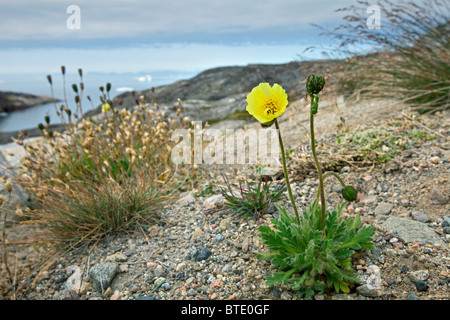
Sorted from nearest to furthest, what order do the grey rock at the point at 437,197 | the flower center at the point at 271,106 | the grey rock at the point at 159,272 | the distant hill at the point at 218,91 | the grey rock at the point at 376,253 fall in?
the flower center at the point at 271,106
the grey rock at the point at 376,253
the grey rock at the point at 159,272
the grey rock at the point at 437,197
the distant hill at the point at 218,91

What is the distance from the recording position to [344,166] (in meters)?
3.29

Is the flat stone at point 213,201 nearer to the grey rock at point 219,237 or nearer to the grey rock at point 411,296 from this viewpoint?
the grey rock at point 219,237

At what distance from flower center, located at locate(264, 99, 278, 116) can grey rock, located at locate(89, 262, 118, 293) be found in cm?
156

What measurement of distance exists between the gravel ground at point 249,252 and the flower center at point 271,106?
0.99 meters

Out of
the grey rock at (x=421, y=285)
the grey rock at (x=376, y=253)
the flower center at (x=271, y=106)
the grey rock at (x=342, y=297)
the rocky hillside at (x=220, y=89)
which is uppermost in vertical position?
the rocky hillside at (x=220, y=89)

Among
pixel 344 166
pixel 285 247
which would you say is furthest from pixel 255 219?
pixel 344 166

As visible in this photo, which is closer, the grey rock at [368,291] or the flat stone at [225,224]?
the grey rock at [368,291]

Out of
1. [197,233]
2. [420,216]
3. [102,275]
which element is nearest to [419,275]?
[420,216]

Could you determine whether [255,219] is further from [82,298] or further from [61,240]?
[61,240]

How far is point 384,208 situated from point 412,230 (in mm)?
320

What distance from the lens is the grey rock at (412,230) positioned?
7.59ft

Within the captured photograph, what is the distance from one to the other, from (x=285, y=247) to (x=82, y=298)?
4.75ft

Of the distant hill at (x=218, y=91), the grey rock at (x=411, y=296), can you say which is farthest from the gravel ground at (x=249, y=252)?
the distant hill at (x=218, y=91)

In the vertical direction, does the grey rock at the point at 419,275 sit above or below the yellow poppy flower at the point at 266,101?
below
